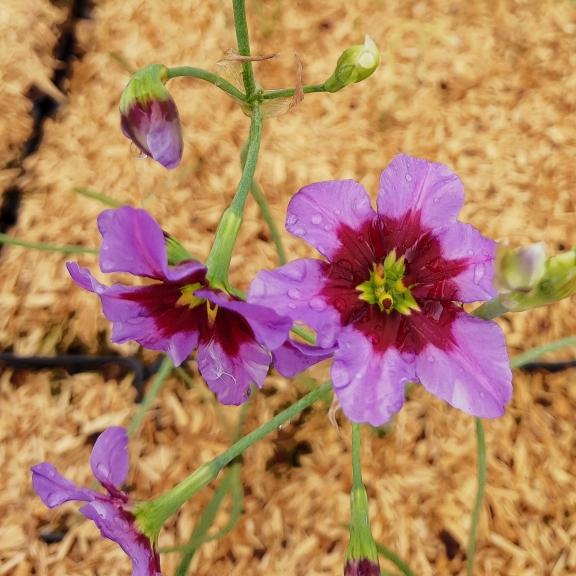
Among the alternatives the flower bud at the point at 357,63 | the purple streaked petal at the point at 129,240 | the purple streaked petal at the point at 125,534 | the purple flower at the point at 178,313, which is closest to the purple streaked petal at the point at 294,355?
the purple flower at the point at 178,313

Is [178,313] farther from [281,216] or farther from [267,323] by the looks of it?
[281,216]

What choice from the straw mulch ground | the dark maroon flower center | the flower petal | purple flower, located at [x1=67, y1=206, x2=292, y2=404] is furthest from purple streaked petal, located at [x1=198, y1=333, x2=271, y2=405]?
the straw mulch ground

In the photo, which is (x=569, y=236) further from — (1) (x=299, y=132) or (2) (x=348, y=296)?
(2) (x=348, y=296)

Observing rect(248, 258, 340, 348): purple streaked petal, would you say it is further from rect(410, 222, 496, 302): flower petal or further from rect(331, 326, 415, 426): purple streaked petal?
rect(410, 222, 496, 302): flower petal

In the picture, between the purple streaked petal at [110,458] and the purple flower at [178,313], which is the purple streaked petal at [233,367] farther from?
the purple streaked petal at [110,458]

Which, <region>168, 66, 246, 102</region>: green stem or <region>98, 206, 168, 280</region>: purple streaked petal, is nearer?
<region>98, 206, 168, 280</region>: purple streaked petal

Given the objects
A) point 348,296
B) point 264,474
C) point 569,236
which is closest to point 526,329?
point 569,236
